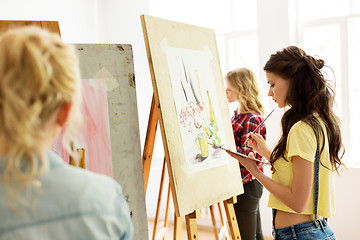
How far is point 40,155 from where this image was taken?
68cm

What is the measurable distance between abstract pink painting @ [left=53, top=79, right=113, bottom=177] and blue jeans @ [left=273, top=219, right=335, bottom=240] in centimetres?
79

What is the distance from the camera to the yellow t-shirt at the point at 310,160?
1.36 m

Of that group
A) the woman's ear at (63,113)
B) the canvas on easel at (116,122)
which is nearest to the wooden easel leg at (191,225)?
the canvas on easel at (116,122)

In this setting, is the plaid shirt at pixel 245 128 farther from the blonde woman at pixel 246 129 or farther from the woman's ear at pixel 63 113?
the woman's ear at pixel 63 113

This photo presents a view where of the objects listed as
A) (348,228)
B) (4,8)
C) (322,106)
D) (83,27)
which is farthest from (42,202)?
(83,27)

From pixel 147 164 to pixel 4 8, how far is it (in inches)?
106

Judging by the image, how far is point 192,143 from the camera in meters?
1.84

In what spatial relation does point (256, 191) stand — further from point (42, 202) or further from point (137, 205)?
point (42, 202)

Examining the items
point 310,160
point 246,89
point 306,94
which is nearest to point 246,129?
point 246,89

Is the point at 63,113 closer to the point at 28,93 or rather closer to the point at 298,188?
the point at 28,93

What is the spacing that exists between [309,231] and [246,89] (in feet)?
4.22

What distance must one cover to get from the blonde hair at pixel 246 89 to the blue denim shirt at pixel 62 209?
1.89 m

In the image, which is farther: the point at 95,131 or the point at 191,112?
the point at 191,112

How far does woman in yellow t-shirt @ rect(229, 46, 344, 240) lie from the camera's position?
4.49 feet
